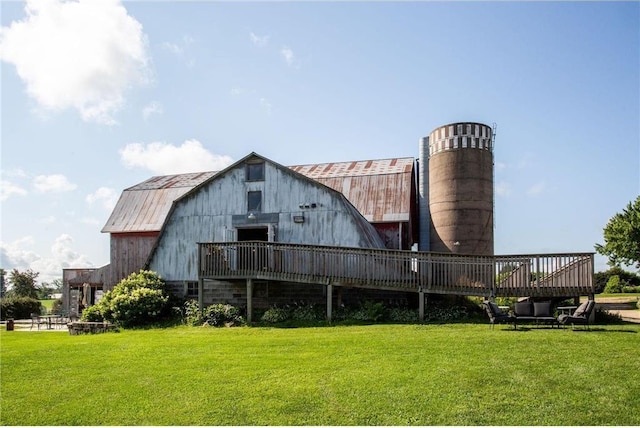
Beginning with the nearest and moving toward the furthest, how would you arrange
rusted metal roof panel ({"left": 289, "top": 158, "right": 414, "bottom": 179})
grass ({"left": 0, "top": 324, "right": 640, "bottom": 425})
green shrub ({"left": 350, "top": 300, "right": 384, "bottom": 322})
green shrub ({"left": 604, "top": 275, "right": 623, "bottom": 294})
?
1. grass ({"left": 0, "top": 324, "right": 640, "bottom": 425})
2. green shrub ({"left": 350, "top": 300, "right": 384, "bottom": 322})
3. rusted metal roof panel ({"left": 289, "top": 158, "right": 414, "bottom": 179})
4. green shrub ({"left": 604, "top": 275, "right": 623, "bottom": 294})

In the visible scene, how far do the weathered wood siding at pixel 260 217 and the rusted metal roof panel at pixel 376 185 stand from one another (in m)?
1.71

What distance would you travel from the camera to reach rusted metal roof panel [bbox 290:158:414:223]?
931 inches

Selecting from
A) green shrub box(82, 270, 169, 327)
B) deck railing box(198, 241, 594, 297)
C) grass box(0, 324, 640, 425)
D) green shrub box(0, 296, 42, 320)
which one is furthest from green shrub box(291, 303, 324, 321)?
green shrub box(0, 296, 42, 320)

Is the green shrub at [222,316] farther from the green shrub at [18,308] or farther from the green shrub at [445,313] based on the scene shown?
the green shrub at [18,308]

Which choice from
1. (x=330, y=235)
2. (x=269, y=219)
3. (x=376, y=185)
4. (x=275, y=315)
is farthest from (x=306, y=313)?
(x=376, y=185)

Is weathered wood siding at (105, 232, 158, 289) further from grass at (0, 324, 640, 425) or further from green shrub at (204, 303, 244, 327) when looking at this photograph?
grass at (0, 324, 640, 425)

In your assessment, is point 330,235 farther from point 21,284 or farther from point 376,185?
point 21,284

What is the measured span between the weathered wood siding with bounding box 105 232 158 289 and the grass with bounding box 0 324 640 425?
12.5 m

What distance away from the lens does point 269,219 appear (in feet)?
69.1

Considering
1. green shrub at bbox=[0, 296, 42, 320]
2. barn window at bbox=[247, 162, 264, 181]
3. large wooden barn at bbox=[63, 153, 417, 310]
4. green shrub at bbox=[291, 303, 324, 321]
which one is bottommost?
green shrub at bbox=[0, 296, 42, 320]

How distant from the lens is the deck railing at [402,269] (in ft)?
50.8

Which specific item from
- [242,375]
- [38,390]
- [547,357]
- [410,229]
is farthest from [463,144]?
[38,390]

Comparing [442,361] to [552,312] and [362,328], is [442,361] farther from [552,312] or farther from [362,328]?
[552,312]

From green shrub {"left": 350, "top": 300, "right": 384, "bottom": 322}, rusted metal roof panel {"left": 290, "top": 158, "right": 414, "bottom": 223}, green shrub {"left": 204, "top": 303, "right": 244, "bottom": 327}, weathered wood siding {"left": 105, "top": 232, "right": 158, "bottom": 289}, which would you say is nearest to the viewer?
green shrub {"left": 350, "top": 300, "right": 384, "bottom": 322}
